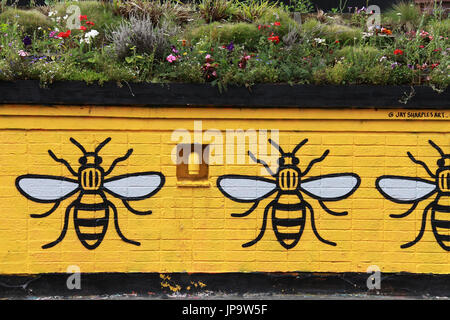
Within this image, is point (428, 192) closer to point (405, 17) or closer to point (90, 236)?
point (405, 17)

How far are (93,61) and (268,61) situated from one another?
77.1 inches

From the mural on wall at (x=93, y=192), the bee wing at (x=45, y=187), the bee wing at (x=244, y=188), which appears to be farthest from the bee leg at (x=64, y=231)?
the bee wing at (x=244, y=188)

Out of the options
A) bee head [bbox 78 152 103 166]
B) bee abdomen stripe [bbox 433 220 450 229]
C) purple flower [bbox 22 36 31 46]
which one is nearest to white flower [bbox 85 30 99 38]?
purple flower [bbox 22 36 31 46]

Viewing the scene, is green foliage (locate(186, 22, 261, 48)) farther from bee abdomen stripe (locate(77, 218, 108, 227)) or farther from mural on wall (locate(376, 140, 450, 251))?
bee abdomen stripe (locate(77, 218, 108, 227))

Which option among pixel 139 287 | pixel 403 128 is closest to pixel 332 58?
pixel 403 128

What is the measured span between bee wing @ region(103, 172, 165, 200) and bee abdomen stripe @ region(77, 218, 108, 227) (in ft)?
1.07

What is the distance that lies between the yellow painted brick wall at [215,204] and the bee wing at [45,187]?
77mm

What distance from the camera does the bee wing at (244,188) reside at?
16.8ft

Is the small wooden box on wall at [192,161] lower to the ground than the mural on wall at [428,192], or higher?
higher

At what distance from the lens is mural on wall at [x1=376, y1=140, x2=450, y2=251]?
5.11 meters

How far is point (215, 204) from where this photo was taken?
511 cm

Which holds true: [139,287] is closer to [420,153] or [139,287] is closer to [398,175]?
[398,175]

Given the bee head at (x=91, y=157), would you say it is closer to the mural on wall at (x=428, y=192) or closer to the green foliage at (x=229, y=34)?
the green foliage at (x=229, y=34)

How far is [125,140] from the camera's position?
505cm
